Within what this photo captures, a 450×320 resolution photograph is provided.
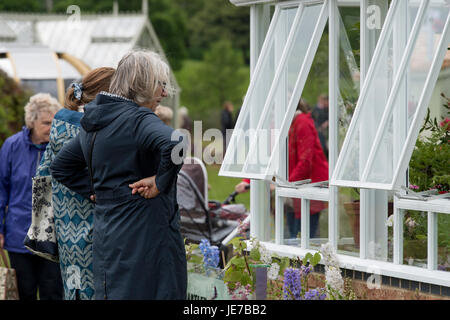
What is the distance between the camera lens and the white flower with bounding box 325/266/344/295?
4828 millimetres

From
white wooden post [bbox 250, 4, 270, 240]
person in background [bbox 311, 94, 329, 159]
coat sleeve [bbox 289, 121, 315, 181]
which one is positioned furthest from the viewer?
person in background [bbox 311, 94, 329, 159]

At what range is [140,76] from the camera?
372 cm

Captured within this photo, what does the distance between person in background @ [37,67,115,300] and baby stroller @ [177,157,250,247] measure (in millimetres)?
2633

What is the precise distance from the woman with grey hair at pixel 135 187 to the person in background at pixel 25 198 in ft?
7.13

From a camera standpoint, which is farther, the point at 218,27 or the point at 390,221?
the point at 218,27

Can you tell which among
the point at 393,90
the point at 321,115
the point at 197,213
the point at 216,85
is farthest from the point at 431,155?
the point at 216,85

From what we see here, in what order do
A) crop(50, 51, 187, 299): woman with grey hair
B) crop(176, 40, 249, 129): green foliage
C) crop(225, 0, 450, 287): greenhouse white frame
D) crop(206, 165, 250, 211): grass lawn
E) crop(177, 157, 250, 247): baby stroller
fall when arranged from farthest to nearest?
crop(176, 40, 249, 129): green foliage
crop(206, 165, 250, 211): grass lawn
crop(177, 157, 250, 247): baby stroller
crop(225, 0, 450, 287): greenhouse white frame
crop(50, 51, 187, 299): woman with grey hair

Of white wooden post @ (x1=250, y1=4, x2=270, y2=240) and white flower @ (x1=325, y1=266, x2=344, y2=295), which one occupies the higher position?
white wooden post @ (x1=250, y1=4, x2=270, y2=240)

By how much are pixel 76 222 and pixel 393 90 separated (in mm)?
2038

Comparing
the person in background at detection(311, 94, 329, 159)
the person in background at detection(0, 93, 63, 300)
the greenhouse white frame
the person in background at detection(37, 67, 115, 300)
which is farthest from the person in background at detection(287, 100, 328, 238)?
the person in background at detection(37, 67, 115, 300)

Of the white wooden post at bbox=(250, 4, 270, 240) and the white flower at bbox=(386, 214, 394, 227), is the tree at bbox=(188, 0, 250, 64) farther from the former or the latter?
the white flower at bbox=(386, 214, 394, 227)

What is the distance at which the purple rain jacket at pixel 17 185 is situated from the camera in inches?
230

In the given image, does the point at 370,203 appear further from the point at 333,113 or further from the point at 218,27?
the point at 218,27
